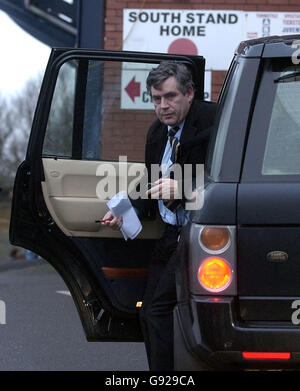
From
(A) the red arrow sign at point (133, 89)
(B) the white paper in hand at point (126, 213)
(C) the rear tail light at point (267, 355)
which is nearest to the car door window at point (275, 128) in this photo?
(C) the rear tail light at point (267, 355)

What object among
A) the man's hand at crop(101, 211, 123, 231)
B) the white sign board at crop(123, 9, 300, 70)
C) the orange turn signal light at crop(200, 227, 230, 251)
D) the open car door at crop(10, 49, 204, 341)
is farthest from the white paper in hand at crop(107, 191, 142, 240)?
the white sign board at crop(123, 9, 300, 70)

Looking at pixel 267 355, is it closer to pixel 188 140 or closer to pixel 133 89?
pixel 188 140

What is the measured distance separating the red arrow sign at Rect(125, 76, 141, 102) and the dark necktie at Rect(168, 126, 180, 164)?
1.20 meters

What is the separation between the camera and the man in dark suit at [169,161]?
397 cm

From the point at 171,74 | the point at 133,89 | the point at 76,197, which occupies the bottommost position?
the point at 76,197

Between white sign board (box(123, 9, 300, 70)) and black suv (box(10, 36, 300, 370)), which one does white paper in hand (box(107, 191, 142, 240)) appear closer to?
black suv (box(10, 36, 300, 370))

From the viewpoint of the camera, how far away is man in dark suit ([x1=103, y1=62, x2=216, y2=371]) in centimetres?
397

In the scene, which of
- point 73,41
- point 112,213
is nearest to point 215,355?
point 112,213

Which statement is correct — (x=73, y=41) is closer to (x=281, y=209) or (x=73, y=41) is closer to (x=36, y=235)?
(x=36, y=235)

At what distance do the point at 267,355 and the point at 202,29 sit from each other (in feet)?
24.1

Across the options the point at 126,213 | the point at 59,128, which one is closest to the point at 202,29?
the point at 59,128

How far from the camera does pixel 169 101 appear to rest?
4031 mm

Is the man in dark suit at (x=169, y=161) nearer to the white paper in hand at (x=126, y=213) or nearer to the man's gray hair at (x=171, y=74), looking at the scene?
the man's gray hair at (x=171, y=74)
